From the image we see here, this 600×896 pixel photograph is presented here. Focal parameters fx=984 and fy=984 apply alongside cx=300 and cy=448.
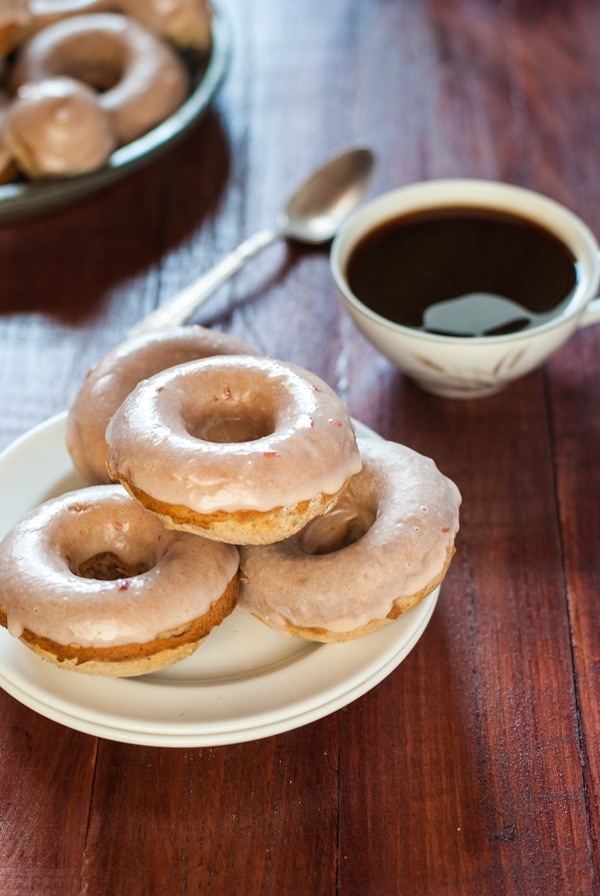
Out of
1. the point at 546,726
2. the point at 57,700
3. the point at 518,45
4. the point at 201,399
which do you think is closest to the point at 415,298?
the point at 201,399

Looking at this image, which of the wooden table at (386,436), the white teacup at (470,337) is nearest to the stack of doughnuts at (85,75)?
the wooden table at (386,436)

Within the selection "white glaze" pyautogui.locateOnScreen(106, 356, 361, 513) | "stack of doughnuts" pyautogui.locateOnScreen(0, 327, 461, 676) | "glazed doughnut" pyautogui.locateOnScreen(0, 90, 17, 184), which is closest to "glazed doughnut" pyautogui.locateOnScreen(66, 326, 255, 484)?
"stack of doughnuts" pyautogui.locateOnScreen(0, 327, 461, 676)

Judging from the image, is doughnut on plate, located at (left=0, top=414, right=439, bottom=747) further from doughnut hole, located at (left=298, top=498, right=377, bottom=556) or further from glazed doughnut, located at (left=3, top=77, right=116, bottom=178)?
glazed doughnut, located at (left=3, top=77, right=116, bottom=178)

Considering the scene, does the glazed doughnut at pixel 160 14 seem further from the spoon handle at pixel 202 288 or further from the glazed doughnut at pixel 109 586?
the glazed doughnut at pixel 109 586

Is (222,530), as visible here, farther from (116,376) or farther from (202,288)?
(202,288)

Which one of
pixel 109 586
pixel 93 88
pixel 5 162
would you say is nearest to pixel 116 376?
pixel 109 586

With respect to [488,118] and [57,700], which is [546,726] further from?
[488,118]
